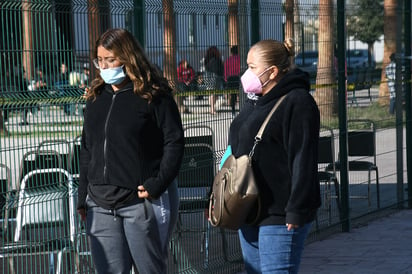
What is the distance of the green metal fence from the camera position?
5543 millimetres

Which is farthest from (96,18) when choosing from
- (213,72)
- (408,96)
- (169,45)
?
(408,96)

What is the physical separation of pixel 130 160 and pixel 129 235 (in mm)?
377

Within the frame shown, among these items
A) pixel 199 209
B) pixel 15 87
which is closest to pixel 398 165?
pixel 199 209

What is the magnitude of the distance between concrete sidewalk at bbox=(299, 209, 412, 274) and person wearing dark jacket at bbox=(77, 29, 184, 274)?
325 centimetres

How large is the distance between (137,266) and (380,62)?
7.25 meters

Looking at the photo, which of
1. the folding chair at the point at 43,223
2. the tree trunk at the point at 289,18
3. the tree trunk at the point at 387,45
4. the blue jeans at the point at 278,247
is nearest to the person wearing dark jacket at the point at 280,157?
the blue jeans at the point at 278,247

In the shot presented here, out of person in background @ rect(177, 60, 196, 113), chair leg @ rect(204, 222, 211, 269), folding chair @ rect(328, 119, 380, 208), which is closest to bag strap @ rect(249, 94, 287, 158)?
person in background @ rect(177, 60, 196, 113)

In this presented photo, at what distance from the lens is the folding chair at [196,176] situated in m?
7.02

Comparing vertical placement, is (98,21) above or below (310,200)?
above

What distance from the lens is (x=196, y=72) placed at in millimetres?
Answer: 7027

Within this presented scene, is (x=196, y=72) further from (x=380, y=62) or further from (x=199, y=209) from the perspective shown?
(x=380, y=62)

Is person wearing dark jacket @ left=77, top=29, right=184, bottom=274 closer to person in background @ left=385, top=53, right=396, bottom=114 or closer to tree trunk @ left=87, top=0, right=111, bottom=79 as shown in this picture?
tree trunk @ left=87, top=0, right=111, bottom=79

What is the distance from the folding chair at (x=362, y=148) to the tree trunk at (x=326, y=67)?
0.63m

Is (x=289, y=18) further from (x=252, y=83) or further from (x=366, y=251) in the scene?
(x=252, y=83)
